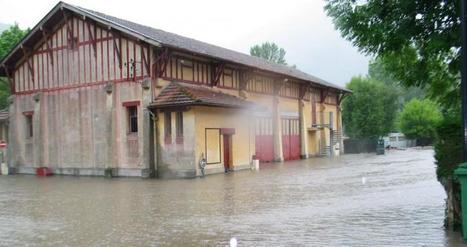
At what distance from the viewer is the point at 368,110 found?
6412cm

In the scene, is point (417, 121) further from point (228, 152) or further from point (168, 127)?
point (168, 127)

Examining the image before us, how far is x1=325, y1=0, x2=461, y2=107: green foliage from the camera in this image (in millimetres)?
8164

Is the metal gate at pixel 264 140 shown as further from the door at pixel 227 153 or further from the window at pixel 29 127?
the window at pixel 29 127

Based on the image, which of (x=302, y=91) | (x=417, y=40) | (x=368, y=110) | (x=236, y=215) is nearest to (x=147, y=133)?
(x=236, y=215)

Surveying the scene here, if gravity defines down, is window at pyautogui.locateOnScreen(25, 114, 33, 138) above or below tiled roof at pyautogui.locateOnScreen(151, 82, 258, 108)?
below

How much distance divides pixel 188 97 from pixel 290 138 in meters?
16.9

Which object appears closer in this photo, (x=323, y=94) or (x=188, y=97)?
(x=188, y=97)

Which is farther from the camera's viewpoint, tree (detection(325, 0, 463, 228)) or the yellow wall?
the yellow wall

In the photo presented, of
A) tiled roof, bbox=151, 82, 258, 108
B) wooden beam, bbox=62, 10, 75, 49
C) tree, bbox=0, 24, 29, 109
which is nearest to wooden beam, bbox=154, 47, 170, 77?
tiled roof, bbox=151, 82, 258, 108

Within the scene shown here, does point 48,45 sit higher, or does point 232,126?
point 48,45

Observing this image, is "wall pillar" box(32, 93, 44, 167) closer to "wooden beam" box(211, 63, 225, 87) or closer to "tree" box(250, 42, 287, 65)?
"wooden beam" box(211, 63, 225, 87)

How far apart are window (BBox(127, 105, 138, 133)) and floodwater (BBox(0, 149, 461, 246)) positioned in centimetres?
733

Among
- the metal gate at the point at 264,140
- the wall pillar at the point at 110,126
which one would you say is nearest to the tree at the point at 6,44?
the wall pillar at the point at 110,126

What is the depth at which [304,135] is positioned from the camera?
1633 inches
